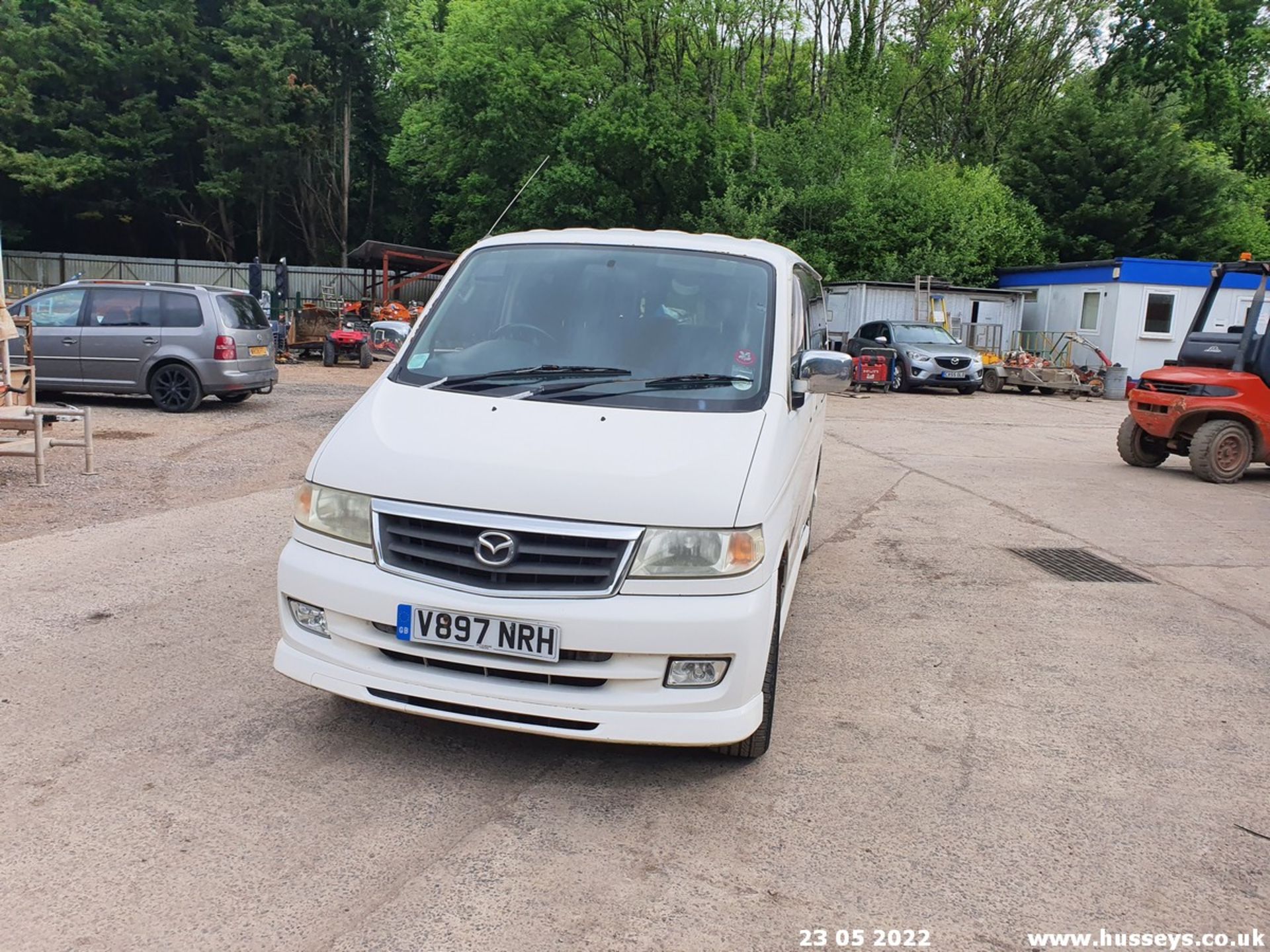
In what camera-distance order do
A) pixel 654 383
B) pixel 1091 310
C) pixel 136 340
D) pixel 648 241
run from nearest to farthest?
pixel 654 383, pixel 648 241, pixel 136 340, pixel 1091 310

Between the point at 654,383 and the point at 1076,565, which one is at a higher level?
the point at 654,383

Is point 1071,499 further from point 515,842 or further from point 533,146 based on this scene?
point 533,146

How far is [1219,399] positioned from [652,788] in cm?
1042

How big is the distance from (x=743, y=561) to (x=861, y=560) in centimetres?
420

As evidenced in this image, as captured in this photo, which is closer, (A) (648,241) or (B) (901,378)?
(A) (648,241)

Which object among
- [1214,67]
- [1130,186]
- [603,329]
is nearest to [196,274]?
[1130,186]

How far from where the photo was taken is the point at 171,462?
1037cm

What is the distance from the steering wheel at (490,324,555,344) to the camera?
4.50 m

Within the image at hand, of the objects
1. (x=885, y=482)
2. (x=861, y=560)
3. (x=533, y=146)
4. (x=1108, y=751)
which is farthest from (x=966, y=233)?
(x=1108, y=751)

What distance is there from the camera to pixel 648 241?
193 inches

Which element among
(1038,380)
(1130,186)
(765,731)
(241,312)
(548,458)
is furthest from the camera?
(1130,186)

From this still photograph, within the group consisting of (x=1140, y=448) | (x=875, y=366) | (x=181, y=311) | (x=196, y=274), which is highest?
(x=196, y=274)

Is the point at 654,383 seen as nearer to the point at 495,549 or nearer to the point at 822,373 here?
the point at 822,373

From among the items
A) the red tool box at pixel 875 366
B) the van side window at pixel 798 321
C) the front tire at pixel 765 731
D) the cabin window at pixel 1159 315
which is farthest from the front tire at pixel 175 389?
the cabin window at pixel 1159 315
